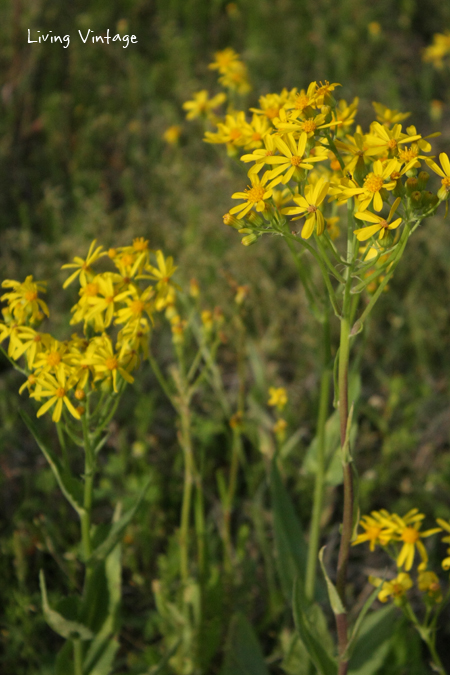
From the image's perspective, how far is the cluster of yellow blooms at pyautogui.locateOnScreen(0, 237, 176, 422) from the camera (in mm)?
1704

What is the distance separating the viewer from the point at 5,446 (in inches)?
117

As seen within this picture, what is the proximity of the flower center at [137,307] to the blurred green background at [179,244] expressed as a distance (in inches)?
37.6

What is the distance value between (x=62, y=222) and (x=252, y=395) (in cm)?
212

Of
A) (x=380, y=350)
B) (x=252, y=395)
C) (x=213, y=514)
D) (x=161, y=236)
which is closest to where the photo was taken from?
(x=213, y=514)

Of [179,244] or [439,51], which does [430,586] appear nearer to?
[179,244]

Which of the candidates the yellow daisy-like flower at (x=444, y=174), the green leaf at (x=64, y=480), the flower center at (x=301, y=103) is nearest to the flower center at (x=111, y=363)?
the green leaf at (x=64, y=480)

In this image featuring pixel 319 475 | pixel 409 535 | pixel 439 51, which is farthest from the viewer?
pixel 439 51

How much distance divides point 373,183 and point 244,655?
1.70 metres

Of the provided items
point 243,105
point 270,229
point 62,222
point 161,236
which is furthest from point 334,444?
point 243,105

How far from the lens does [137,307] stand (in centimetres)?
182

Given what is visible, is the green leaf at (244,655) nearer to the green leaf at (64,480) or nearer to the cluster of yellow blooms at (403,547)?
the cluster of yellow blooms at (403,547)

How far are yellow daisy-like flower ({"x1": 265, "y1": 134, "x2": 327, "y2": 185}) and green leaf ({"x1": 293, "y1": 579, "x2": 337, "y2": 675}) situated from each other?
1.09m

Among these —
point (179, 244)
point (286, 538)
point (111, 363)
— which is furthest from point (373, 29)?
point (111, 363)

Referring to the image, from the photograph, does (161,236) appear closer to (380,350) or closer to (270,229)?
(380,350)
